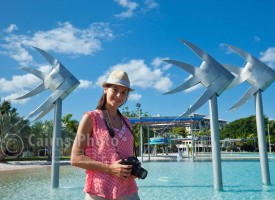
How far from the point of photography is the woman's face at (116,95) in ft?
7.06

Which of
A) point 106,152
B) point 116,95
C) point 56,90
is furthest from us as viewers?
point 56,90

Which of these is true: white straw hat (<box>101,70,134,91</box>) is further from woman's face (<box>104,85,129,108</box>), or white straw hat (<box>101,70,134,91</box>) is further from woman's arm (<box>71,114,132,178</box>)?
woman's arm (<box>71,114,132,178</box>)

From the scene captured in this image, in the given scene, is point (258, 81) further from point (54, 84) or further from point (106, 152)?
point (106, 152)

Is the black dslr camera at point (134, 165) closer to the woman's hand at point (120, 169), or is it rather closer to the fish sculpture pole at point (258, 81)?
the woman's hand at point (120, 169)

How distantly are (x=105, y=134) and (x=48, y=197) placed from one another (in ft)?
23.9

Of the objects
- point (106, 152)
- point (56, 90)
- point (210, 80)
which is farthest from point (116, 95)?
point (56, 90)

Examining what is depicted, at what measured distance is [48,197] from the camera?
8.50 metres

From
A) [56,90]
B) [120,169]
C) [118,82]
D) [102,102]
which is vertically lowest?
[120,169]

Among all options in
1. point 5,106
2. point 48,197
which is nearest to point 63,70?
point 48,197

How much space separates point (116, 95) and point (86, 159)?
489 millimetres

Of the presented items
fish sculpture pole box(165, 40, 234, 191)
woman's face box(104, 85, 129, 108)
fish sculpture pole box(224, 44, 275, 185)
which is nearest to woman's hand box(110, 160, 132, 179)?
woman's face box(104, 85, 129, 108)

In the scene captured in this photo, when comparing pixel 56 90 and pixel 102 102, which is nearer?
pixel 102 102

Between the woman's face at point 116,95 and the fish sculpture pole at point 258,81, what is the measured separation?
340 inches

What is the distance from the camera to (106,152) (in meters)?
2.02
